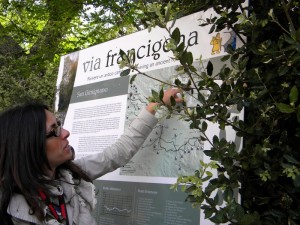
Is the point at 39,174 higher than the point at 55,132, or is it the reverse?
the point at 55,132

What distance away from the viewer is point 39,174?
A: 7.97ft

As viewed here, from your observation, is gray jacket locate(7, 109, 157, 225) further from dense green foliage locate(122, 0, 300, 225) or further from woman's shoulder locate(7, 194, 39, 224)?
dense green foliage locate(122, 0, 300, 225)

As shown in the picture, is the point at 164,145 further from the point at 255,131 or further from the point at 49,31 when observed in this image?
the point at 49,31

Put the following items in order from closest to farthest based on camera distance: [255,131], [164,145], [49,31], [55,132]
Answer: [255,131] → [55,132] → [164,145] → [49,31]

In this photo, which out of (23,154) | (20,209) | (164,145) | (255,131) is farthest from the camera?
(164,145)

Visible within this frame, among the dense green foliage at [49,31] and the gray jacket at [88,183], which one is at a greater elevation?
the dense green foliage at [49,31]

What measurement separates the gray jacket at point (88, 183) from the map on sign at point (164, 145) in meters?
0.10

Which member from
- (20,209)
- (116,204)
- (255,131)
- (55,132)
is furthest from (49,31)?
(255,131)

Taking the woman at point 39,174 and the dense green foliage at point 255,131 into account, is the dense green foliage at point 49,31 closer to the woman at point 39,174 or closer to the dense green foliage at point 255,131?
the woman at point 39,174

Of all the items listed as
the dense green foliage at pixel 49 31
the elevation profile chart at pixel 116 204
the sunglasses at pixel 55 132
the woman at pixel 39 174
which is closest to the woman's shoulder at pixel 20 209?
the woman at pixel 39 174

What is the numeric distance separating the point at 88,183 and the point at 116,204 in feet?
1.57

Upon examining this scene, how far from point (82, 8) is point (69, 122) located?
2.80 metres

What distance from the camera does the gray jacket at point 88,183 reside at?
2.28 meters

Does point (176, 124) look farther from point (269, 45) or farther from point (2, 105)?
point (2, 105)
